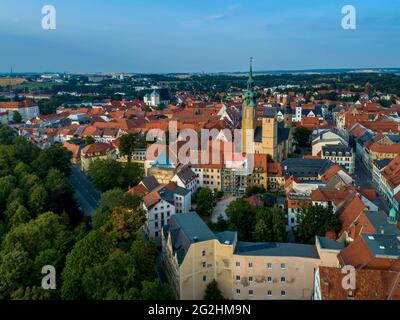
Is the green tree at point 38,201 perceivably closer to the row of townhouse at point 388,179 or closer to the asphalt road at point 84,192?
the asphalt road at point 84,192

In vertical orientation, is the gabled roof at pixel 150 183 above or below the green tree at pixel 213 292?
above

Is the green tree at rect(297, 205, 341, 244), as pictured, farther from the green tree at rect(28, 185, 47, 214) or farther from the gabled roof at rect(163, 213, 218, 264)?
the green tree at rect(28, 185, 47, 214)

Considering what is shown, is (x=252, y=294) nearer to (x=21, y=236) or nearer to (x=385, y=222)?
(x=385, y=222)

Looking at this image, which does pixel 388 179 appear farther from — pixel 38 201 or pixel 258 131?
pixel 38 201

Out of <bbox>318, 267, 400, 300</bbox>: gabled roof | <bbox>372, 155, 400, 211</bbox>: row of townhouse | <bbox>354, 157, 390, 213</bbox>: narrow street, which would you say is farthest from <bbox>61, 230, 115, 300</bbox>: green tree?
<bbox>354, 157, 390, 213</bbox>: narrow street

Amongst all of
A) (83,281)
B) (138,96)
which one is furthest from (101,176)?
(138,96)

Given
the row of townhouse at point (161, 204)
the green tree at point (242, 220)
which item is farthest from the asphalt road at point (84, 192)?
the green tree at point (242, 220)

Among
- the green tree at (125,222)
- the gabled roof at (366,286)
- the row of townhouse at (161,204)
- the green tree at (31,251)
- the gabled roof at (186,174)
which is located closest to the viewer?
the gabled roof at (366,286)
